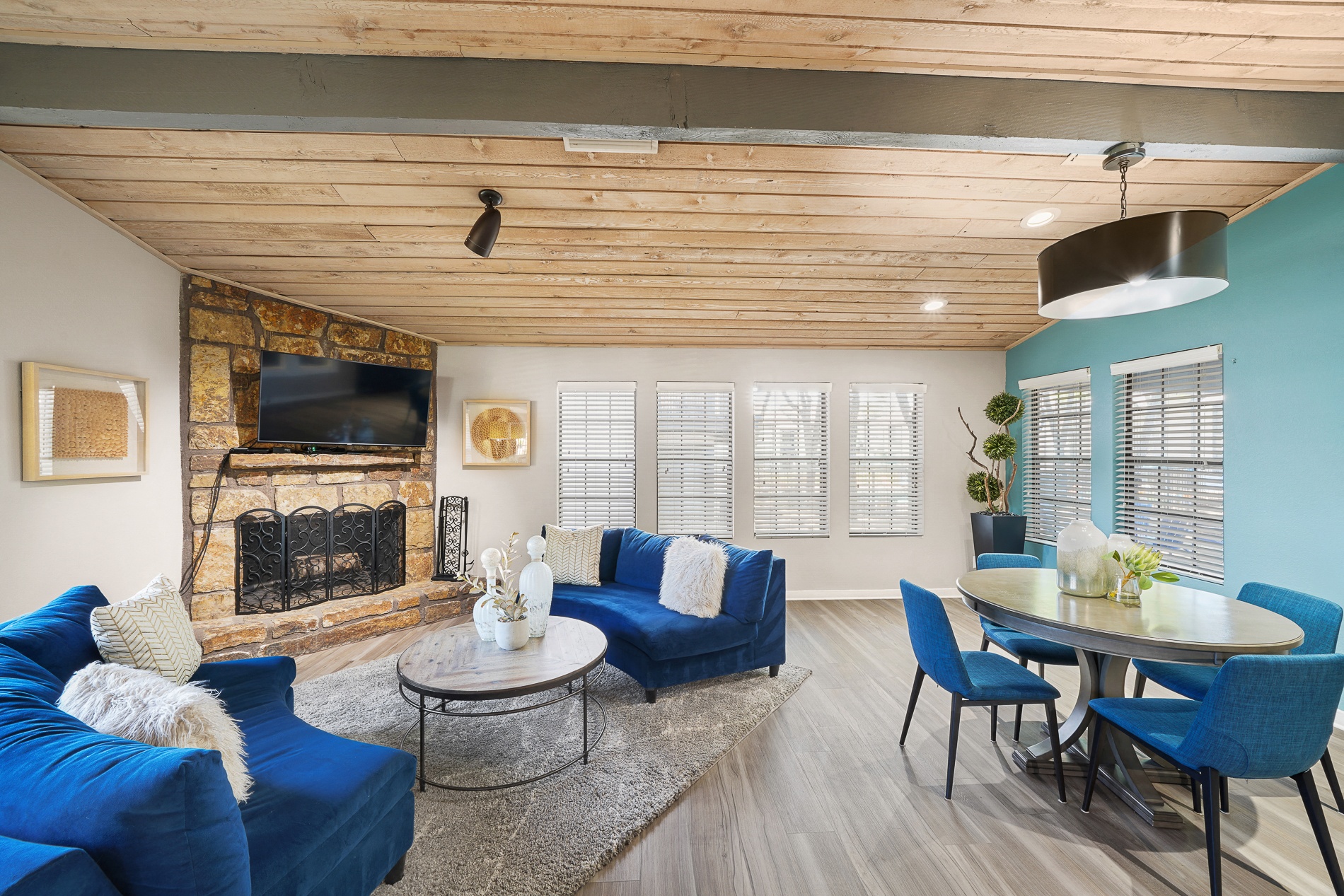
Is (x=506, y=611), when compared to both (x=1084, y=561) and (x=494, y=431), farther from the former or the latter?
(x=494, y=431)

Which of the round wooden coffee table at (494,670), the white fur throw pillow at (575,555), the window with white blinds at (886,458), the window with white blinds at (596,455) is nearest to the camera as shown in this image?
the round wooden coffee table at (494,670)

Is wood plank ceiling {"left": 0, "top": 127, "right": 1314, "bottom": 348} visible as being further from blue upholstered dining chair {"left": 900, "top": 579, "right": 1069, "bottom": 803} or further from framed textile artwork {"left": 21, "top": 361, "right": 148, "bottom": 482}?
blue upholstered dining chair {"left": 900, "top": 579, "right": 1069, "bottom": 803}

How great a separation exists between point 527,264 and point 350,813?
315 centimetres

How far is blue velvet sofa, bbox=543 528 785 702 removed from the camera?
10.4ft

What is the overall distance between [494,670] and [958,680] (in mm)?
1929

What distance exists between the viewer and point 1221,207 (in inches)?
130

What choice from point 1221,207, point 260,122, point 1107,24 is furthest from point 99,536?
point 1221,207

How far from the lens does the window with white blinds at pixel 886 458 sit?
5395 mm

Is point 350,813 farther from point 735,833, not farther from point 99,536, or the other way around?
point 99,536

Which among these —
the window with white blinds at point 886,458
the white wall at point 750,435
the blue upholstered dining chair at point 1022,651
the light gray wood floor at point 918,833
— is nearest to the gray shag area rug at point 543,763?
the light gray wood floor at point 918,833

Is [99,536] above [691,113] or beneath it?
beneath

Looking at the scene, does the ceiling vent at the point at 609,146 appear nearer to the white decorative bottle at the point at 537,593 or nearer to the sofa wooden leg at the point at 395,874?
the white decorative bottle at the point at 537,593

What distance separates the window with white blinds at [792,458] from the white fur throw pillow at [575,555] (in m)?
1.78

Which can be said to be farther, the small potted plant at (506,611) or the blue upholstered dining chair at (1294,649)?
the small potted plant at (506,611)
